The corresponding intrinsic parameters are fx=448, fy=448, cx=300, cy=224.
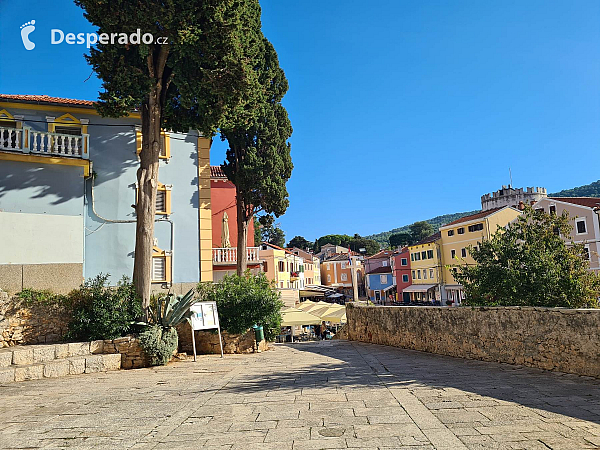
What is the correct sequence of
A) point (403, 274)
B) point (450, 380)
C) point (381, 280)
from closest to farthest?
point (450, 380) → point (403, 274) → point (381, 280)

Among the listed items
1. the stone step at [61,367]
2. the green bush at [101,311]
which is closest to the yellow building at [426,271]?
the green bush at [101,311]

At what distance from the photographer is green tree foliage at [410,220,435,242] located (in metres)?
122

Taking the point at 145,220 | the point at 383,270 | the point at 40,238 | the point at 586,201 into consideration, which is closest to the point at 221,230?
the point at 40,238

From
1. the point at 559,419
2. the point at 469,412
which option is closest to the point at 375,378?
the point at 469,412

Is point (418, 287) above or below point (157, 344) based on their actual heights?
above

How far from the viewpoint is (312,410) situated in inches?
249

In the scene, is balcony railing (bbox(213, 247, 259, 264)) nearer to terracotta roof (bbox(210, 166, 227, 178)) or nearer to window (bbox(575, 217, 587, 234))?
terracotta roof (bbox(210, 166, 227, 178))

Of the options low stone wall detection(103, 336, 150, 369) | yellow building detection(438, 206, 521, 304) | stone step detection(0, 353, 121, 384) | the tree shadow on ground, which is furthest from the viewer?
yellow building detection(438, 206, 521, 304)

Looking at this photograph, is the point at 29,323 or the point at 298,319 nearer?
the point at 29,323

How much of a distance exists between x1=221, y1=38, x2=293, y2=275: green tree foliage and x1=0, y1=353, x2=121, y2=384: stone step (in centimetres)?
1038

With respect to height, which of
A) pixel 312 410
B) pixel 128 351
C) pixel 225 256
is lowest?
pixel 312 410

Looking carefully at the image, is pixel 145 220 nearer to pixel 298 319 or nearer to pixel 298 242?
pixel 298 319

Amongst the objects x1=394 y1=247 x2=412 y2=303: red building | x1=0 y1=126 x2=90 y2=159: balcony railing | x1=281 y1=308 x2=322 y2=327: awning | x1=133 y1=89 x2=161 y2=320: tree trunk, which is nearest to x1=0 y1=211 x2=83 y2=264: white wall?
x1=0 y1=126 x2=90 y2=159: balcony railing

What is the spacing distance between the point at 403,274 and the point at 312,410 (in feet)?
204
